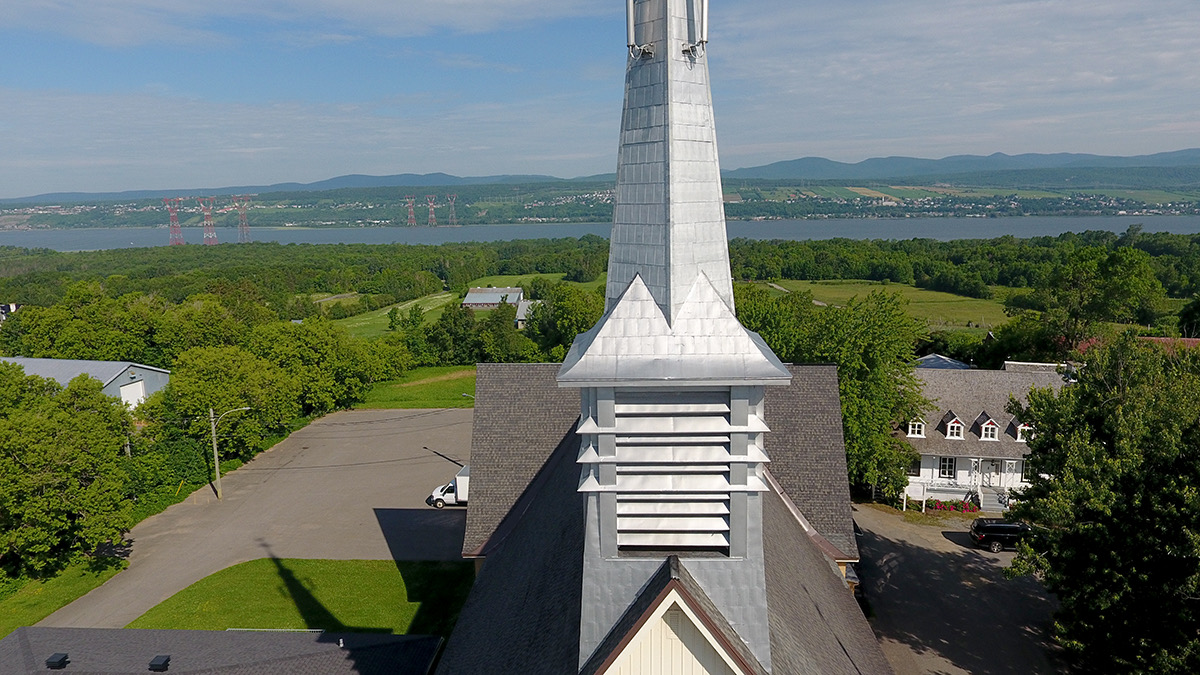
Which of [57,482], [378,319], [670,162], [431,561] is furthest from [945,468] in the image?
[378,319]

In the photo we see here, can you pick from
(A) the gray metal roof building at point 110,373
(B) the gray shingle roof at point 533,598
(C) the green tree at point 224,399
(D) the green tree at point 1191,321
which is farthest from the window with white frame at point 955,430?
(A) the gray metal roof building at point 110,373

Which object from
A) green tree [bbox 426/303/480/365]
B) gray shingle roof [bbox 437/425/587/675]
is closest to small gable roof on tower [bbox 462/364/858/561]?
gray shingle roof [bbox 437/425/587/675]

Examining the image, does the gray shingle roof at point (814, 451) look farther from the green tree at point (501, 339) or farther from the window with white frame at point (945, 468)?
the green tree at point (501, 339)

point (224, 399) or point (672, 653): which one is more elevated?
point (672, 653)

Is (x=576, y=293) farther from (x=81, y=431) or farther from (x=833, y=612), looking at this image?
(x=833, y=612)

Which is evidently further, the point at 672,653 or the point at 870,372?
the point at 870,372

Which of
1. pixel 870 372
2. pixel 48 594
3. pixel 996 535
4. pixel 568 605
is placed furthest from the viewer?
pixel 870 372

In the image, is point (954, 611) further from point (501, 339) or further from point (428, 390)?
point (501, 339)
